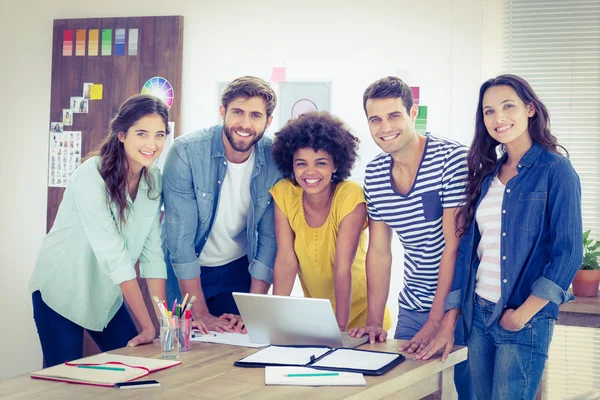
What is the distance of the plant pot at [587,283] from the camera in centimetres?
336

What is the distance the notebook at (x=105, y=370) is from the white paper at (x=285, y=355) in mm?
220

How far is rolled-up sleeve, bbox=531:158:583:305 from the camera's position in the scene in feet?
6.91

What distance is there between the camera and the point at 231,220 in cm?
286

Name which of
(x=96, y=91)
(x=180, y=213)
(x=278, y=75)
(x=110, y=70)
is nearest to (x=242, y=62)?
(x=278, y=75)

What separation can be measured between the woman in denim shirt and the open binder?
0.50ft

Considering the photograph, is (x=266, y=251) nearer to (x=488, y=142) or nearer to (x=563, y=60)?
(x=488, y=142)

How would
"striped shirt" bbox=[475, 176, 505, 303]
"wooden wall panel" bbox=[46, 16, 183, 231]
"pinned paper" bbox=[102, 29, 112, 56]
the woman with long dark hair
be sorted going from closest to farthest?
A: "striped shirt" bbox=[475, 176, 505, 303], the woman with long dark hair, "wooden wall panel" bbox=[46, 16, 183, 231], "pinned paper" bbox=[102, 29, 112, 56]

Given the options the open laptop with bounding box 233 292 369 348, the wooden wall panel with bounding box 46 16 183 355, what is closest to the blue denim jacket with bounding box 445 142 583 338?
the open laptop with bounding box 233 292 369 348

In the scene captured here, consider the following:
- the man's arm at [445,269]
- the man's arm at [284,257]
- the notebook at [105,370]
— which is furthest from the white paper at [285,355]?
the man's arm at [284,257]

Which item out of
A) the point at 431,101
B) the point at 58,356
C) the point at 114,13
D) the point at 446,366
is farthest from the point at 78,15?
the point at 446,366

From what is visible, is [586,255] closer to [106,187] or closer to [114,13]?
[106,187]

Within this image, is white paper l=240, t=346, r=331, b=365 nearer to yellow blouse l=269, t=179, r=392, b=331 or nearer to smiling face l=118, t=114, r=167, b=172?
yellow blouse l=269, t=179, r=392, b=331

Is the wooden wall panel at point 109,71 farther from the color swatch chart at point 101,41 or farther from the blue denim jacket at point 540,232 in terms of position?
the blue denim jacket at point 540,232

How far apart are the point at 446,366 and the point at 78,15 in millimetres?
3439
